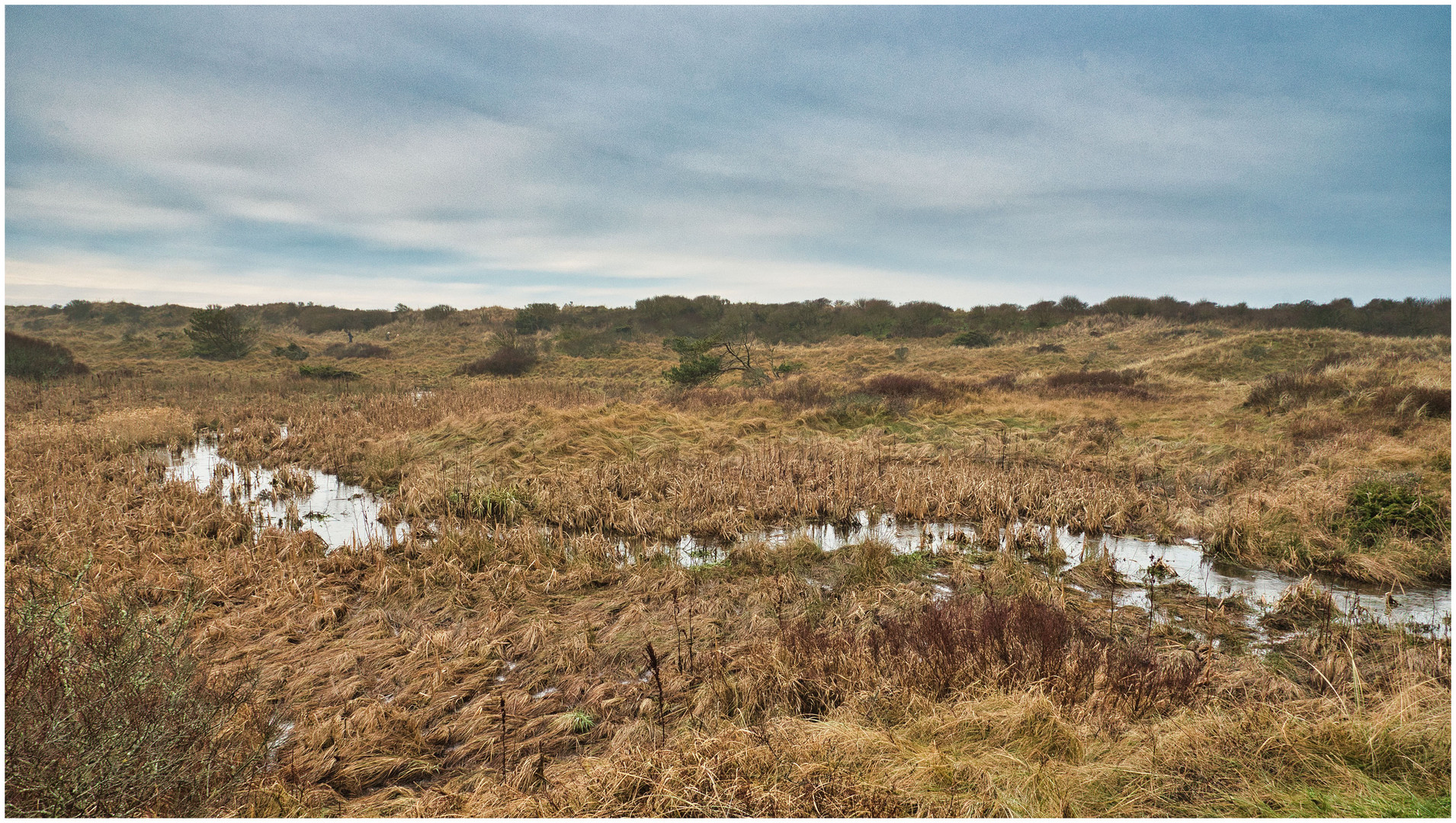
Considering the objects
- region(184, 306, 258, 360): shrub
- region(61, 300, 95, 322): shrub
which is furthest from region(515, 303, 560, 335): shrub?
region(61, 300, 95, 322): shrub

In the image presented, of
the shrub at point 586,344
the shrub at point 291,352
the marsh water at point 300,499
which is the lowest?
the marsh water at point 300,499

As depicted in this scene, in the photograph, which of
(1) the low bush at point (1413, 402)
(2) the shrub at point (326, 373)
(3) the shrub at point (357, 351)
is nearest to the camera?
(1) the low bush at point (1413, 402)

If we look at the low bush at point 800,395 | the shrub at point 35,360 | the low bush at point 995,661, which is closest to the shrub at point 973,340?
the low bush at point 800,395

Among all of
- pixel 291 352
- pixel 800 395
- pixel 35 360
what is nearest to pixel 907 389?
pixel 800 395

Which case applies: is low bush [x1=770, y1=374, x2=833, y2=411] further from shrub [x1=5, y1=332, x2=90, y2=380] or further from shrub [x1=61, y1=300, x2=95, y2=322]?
shrub [x1=61, y1=300, x2=95, y2=322]

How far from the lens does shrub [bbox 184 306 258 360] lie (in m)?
32.2

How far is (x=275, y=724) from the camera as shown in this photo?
4125 millimetres

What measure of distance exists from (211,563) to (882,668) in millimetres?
6207

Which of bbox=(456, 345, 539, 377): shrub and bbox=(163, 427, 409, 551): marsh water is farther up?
bbox=(456, 345, 539, 377): shrub

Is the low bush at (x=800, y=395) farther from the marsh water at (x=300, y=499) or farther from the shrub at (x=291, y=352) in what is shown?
the shrub at (x=291, y=352)

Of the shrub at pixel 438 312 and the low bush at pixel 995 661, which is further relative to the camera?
the shrub at pixel 438 312

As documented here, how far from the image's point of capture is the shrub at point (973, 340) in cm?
3878

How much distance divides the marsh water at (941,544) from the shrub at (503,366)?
1810cm

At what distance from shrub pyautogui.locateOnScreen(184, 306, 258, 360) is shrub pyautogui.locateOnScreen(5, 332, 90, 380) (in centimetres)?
795
